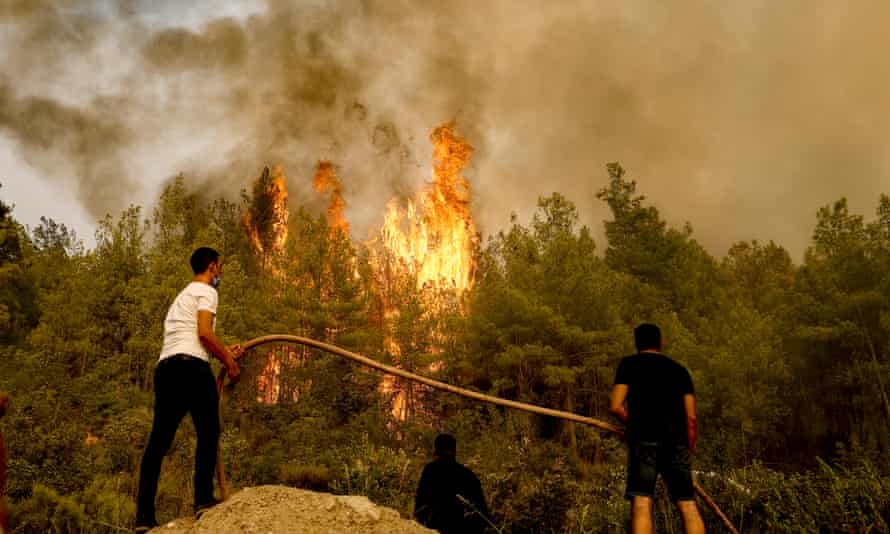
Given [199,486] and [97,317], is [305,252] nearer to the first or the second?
[97,317]

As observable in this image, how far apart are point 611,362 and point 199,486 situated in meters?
24.6

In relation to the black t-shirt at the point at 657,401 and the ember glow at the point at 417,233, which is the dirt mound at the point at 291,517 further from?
the ember glow at the point at 417,233

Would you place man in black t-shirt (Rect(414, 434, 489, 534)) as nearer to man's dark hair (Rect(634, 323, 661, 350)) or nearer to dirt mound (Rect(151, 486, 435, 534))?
dirt mound (Rect(151, 486, 435, 534))

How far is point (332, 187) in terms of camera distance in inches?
3029

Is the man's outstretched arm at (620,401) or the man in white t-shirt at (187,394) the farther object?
the man's outstretched arm at (620,401)

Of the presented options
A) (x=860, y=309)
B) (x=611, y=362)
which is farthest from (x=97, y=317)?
(x=860, y=309)

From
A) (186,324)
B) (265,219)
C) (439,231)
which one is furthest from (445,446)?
(439,231)

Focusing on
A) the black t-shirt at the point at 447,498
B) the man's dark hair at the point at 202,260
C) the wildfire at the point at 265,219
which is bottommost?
the black t-shirt at the point at 447,498

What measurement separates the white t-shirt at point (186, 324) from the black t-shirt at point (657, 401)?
121 inches

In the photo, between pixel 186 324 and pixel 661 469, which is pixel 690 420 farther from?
pixel 186 324

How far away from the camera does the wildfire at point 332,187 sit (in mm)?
72706

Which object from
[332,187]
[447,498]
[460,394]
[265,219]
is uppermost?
[332,187]

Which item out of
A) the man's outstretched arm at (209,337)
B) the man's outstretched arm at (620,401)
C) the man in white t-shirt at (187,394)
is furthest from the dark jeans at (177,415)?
the man's outstretched arm at (620,401)

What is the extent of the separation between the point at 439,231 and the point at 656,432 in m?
65.9
